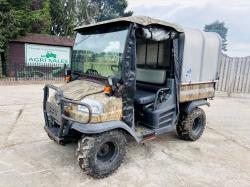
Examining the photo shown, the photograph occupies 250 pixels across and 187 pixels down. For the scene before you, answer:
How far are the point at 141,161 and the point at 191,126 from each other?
1454mm

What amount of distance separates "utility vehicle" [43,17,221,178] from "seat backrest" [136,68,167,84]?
0.02 metres

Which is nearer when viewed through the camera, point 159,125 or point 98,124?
point 98,124

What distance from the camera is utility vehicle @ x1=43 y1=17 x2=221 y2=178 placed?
3004 mm

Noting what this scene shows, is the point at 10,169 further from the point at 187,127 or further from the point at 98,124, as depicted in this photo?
the point at 187,127

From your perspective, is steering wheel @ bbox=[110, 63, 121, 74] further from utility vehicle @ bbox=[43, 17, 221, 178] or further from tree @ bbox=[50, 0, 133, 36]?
tree @ bbox=[50, 0, 133, 36]

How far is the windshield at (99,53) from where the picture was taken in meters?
3.22

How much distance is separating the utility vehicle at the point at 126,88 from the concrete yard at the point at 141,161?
0.32 metres

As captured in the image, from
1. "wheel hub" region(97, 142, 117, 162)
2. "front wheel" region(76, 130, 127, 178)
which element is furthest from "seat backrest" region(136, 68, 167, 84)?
"wheel hub" region(97, 142, 117, 162)

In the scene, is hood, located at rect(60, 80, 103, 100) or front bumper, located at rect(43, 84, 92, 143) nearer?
front bumper, located at rect(43, 84, 92, 143)

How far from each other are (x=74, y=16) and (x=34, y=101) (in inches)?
606

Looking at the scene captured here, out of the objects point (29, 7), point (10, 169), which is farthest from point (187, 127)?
point (29, 7)

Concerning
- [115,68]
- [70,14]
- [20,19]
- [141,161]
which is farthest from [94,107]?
Answer: [70,14]

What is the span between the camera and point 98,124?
9.60 ft

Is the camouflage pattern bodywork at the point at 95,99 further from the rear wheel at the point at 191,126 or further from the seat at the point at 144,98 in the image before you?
the rear wheel at the point at 191,126
